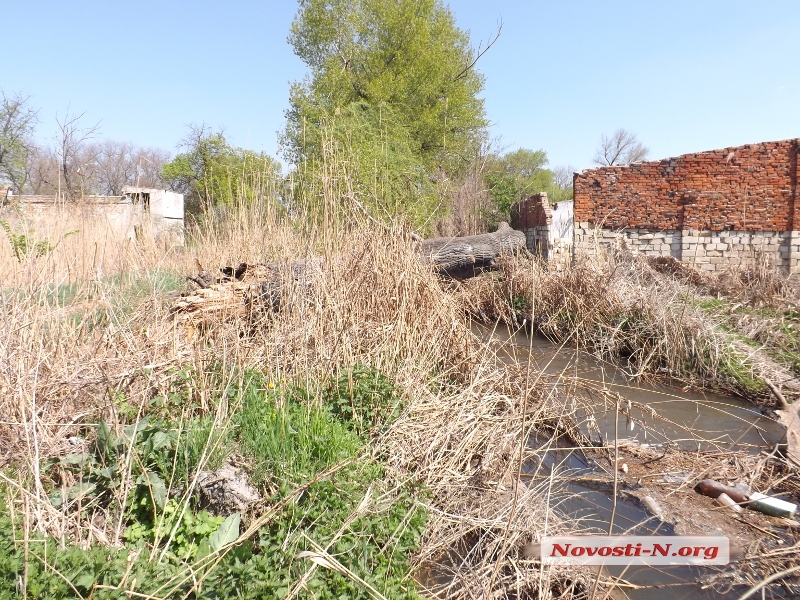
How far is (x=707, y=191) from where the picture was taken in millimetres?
11273

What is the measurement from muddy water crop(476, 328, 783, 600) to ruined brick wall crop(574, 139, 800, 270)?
6134 millimetres

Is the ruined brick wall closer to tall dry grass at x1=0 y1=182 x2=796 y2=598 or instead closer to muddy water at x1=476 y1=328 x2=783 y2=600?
muddy water at x1=476 y1=328 x2=783 y2=600

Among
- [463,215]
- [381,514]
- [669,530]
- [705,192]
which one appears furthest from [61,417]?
[463,215]

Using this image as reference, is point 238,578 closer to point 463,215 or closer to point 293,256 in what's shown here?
point 293,256

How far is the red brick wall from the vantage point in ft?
36.0

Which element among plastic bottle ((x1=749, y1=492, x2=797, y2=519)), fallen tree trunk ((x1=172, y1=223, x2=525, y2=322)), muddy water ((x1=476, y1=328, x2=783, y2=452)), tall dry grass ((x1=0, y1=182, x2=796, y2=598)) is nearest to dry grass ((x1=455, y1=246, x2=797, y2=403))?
muddy water ((x1=476, y1=328, x2=783, y2=452))

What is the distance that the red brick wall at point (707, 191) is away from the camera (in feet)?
36.0

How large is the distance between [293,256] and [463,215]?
470 inches

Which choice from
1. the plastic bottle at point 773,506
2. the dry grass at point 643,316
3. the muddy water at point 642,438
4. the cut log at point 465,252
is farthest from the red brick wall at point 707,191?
the plastic bottle at point 773,506

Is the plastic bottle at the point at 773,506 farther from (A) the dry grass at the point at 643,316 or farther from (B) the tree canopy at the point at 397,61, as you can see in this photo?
(B) the tree canopy at the point at 397,61

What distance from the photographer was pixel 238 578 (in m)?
1.85

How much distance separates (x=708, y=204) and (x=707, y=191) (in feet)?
0.90

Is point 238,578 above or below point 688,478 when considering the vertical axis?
above

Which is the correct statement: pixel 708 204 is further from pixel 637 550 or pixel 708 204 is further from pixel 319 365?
pixel 319 365
